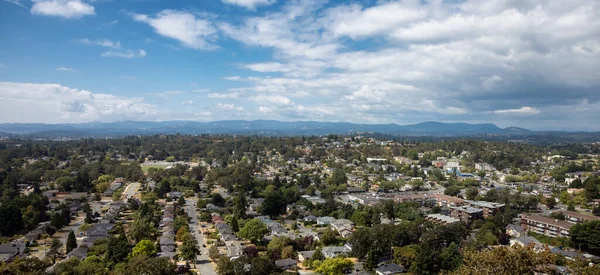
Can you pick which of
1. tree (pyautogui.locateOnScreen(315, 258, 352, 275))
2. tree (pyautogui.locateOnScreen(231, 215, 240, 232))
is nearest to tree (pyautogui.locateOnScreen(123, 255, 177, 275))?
tree (pyautogui.locateOnScreen(315, 258, 352, 275))

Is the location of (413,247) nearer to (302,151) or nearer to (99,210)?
(99,210)

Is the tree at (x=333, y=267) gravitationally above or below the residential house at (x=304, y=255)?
above

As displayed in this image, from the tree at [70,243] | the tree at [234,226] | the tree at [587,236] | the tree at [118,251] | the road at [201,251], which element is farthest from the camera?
the tree at [234,226]

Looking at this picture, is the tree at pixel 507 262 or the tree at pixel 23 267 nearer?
the tree at pixel 507 262

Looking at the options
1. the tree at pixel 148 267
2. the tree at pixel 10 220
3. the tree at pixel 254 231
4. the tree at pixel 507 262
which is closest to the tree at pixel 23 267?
the tree at pixel 148 267

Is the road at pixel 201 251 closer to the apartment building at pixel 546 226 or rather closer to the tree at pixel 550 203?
the apartment building at pixel 546 226

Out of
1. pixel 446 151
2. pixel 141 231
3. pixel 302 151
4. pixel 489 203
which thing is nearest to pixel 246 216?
pixel 141 231

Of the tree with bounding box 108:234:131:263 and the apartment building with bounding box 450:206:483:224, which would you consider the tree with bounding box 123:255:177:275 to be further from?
the apartment building with bounding box 450:206:483:224
